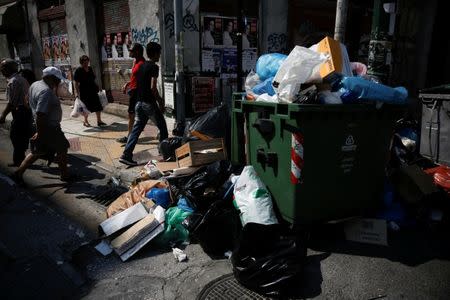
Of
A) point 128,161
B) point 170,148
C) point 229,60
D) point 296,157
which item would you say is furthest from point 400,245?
point 229,60

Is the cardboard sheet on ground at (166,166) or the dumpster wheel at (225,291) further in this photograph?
the cardboard sheet on ground at (166,166)

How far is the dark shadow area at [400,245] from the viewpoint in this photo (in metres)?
3.17

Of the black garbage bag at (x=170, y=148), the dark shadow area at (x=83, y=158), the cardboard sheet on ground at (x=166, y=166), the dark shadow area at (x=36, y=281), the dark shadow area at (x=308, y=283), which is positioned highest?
the black garbage bag at (x=170, y=148)

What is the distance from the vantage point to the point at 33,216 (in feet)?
13.3

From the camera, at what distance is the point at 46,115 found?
15.2ft

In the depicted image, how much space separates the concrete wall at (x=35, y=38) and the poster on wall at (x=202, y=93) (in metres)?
8.92

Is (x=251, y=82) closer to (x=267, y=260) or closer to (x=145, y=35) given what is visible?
(x=267, y=260)

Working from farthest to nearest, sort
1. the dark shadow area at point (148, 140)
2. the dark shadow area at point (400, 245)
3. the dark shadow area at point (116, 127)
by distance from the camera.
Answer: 1. the dark shadow area at point (116, 127)
2. the dark shadow area at point (148, 140)
3. the dark shadow area at point (400, 245)

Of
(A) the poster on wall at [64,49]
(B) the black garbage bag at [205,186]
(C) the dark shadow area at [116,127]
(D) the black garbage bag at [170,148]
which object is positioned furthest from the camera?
(A) the poster on wall at [64,49]

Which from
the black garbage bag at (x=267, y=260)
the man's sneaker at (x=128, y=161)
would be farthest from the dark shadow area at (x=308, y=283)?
the man's sneaker at (x=128, y=161)

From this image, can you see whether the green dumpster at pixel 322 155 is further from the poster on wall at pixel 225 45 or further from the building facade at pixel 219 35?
the poster on wall at pixel 225 45

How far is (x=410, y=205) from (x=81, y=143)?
19.8ft

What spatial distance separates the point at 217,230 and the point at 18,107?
4257 millimetres

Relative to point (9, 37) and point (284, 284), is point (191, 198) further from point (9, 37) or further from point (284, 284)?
point (9, 37)
